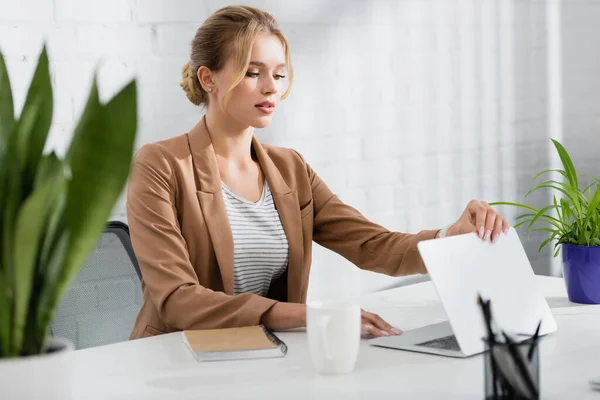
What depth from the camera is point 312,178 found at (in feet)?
7.16

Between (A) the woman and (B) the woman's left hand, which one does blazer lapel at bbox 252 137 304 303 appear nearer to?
(A) the woman

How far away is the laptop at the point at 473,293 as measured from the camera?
138cm

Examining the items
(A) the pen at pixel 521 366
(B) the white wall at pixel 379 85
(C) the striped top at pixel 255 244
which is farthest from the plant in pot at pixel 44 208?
(B) the white wall at pixel 379 85

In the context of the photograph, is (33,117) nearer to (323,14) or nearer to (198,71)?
(198,71)

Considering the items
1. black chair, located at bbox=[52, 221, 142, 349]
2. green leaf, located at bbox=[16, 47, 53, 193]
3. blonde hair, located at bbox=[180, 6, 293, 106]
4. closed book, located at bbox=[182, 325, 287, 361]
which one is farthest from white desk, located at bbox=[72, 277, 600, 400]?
blonde hair, located at bbox=[180, 6, 293, 106]

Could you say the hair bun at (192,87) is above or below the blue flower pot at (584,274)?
above

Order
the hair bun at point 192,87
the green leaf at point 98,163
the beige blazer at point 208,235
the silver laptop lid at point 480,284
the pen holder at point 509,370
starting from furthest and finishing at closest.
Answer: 1. the hair bun at point 192,87
2. the beige blazer at point 208,235
3. the silver laptop lid at point 480,284
4. the pen holder at point 509,370
5. the green leaf at point 98,163

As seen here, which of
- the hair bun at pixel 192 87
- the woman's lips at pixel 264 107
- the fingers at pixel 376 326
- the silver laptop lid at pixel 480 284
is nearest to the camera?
the silver laptop lid at pixel 480 284

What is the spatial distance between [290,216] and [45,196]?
122cm

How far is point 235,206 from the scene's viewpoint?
201cm

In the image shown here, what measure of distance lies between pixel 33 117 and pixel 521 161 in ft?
10.2

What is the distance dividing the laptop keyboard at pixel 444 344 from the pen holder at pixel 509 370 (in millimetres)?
335

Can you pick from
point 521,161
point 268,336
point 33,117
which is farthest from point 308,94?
point 33,117

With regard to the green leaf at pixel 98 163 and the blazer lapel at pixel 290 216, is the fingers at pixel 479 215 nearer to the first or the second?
the blazer lapel at pixel 290 216
